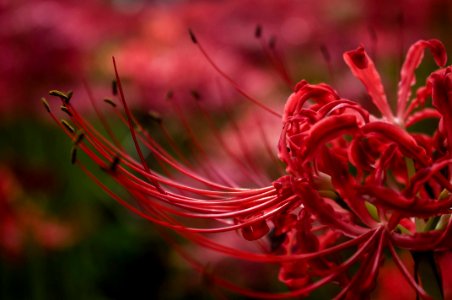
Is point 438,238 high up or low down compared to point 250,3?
down

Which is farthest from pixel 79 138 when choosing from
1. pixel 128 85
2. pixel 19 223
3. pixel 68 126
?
pixel 128 85

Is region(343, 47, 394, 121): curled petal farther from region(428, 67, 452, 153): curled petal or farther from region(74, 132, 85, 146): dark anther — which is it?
region(74, 132, 85, 146): dark anther

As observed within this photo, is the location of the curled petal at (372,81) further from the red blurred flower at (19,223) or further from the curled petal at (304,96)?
the red blurred flower at (19,223)

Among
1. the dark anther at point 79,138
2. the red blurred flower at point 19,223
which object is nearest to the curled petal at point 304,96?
the dark anther at point 79,138

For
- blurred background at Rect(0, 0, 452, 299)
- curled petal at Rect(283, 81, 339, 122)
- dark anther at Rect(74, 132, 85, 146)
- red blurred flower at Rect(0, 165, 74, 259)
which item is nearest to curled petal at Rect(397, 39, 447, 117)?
curled petal at Rect(283, 81, 339, 122)

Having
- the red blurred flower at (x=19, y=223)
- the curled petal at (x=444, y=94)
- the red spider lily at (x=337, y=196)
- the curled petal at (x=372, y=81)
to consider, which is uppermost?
the red blurred flower at (x=19, y=223)

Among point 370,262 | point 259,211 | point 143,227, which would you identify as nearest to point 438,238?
point 370,262

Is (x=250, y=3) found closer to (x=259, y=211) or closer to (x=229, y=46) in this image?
(x=229, y=46)

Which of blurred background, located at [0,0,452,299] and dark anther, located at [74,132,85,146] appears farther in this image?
blurred background, located at [0,0,452,299]
